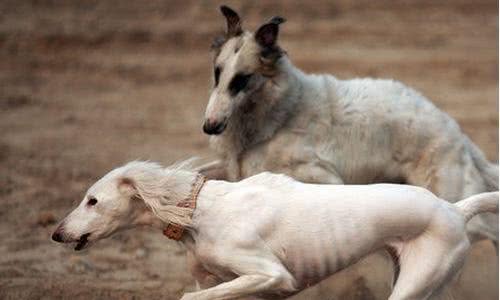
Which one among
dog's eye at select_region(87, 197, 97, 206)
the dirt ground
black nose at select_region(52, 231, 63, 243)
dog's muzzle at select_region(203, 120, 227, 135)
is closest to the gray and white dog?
dog's muzzle at select_region(203, 120, 227, 135)

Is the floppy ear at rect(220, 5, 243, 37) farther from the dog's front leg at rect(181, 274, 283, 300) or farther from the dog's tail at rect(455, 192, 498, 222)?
the dog's front leg at rect(181, 274, 283, 300)

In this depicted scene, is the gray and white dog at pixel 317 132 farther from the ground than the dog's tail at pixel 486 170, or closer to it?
farther from the ground

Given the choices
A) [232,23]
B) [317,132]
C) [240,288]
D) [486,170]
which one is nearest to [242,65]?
[232,23]

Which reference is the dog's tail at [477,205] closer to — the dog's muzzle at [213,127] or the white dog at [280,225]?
the white dog at [280,225]

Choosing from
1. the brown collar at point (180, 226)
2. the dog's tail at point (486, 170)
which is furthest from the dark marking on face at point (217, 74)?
the dog's tail at point (486, 170)

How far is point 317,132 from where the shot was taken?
737 centimetres

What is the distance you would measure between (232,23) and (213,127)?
3.06ft

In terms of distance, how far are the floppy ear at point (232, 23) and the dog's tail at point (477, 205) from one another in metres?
2.26

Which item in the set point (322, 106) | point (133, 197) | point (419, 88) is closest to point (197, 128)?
point (419, 88)

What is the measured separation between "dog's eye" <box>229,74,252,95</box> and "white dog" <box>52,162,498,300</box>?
1346 mm

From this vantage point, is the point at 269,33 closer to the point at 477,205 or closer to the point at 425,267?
the point at 477,205

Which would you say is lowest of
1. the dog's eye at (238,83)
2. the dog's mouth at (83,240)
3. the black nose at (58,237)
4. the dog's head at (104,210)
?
the dog's mouth at (83,240)

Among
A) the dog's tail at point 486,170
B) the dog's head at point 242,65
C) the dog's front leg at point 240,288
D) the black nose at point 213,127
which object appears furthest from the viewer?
the dog's tail at point 486,170

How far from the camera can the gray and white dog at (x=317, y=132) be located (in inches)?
286
